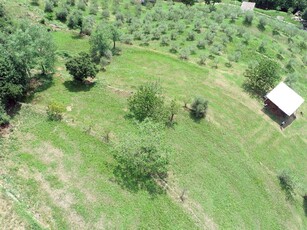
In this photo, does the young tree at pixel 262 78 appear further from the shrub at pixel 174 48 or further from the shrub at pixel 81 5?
the shrub at pixel 81 5

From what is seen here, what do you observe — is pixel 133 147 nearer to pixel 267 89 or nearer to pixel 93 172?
Answer: pixel 93 172

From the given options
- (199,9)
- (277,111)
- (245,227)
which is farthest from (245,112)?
(199,9)

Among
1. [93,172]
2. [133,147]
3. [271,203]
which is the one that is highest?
[133,147]

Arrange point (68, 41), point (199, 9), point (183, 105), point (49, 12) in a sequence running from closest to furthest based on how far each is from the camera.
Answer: point (183, 105) < point (68, 41) < point (49, 12) < point (199, 9)

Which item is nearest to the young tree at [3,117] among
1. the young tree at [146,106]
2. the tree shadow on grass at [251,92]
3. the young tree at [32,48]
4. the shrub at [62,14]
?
the young tree at [32,48]

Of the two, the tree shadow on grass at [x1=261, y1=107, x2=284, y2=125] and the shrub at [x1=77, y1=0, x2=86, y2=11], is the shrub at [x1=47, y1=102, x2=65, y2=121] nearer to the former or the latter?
the tree shadow on grass at [x1=261, y1=107, x2=284, y2=125]

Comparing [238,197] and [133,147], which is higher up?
[133,147]

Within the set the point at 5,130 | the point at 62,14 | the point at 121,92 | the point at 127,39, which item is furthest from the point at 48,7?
the point at 5,130
